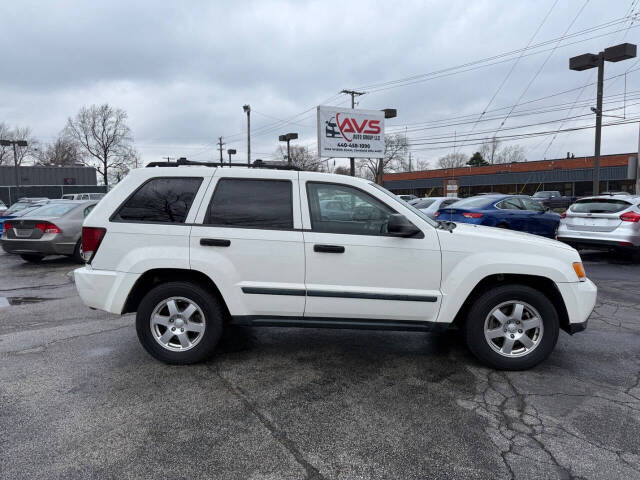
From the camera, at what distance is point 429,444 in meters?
2.88

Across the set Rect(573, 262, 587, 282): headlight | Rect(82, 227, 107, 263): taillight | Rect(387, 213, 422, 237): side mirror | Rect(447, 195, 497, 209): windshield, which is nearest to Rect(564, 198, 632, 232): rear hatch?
Rect(447, 195, 497, 209): windshield

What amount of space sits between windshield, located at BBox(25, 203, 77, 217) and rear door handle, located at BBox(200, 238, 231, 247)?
7.76 metres

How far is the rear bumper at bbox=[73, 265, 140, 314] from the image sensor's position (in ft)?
13.3

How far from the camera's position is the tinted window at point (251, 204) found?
4.08 metres

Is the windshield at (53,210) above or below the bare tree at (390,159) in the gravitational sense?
below

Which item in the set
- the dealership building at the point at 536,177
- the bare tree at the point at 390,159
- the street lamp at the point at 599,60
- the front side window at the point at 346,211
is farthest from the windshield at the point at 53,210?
the bare tree at the point at 390,159

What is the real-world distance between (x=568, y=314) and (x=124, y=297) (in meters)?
4.02

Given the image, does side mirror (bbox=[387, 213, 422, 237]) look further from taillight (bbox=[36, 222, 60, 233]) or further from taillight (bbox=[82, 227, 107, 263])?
taillight (bbox=[36, 222, 60, 233])

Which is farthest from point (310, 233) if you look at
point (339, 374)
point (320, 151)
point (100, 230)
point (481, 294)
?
point (320, 151)

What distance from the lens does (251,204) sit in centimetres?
413

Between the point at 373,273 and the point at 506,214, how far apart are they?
8869mm

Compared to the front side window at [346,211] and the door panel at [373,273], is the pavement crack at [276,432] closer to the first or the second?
the door panel at [373,273]

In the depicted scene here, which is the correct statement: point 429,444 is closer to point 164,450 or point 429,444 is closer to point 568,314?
point 164,450

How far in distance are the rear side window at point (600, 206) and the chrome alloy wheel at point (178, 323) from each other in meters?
9.62
